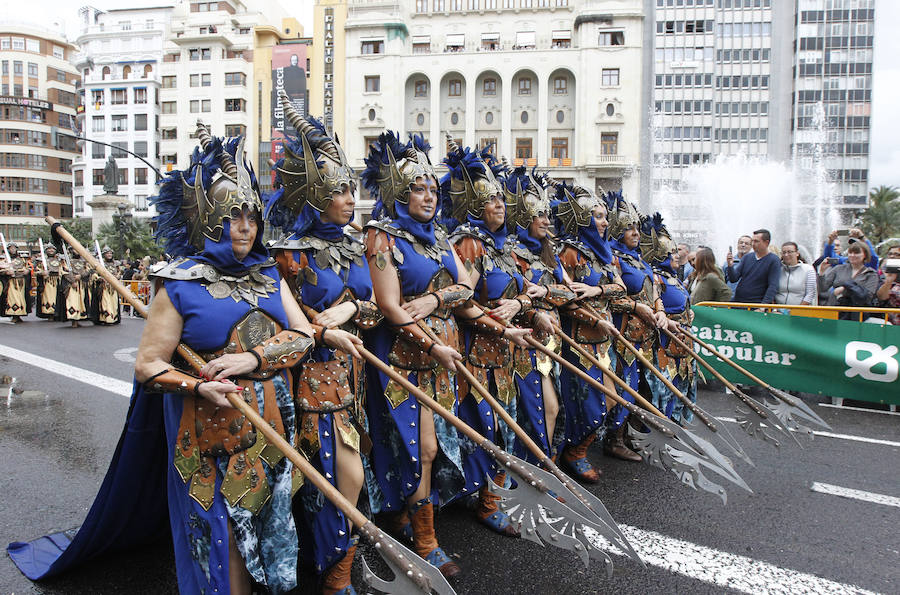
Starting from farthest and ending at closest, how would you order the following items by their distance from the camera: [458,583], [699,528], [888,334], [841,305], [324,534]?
1. [841,305]
2. [888,334]
3. [699,528]
4. [458,583]
5. [324,534]

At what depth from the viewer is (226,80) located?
59781 mm

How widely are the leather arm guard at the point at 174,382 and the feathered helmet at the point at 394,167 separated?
5.67 ft

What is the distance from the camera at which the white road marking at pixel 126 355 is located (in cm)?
968

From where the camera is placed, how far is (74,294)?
15047 millimetres

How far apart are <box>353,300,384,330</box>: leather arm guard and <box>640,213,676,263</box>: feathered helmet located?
3.79 meters

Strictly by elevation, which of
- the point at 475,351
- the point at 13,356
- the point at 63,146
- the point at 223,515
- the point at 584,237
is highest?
the point at 63,146

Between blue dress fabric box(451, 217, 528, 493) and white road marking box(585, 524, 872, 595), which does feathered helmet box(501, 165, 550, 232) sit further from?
white road marking box(585, 524, 872, 595)

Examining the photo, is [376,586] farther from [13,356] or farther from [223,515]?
[13,356]

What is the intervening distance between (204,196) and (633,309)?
387 cm

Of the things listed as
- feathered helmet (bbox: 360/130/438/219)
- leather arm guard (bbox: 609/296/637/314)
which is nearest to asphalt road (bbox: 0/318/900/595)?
leather arm guard (bbox: 609/296/637/314)

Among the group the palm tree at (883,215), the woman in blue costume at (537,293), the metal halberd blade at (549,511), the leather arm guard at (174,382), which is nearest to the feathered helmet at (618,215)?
the woman in blue costume at (537,293)

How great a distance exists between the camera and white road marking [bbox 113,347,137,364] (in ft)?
31.8

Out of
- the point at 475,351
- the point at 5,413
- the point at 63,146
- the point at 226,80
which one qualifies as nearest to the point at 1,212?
the point at 63,146

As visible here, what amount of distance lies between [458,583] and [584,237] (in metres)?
3.20
